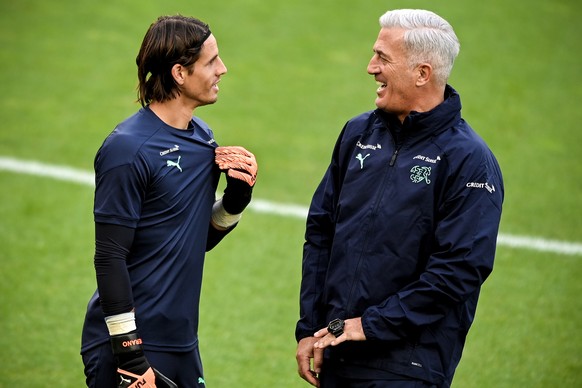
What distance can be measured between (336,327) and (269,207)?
564 centimetres

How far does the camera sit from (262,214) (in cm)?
1000

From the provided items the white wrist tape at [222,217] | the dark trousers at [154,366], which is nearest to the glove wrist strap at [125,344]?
the dark trousers at [154,366]

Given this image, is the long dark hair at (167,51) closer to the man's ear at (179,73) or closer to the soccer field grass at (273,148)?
the man's ear at (179,73)

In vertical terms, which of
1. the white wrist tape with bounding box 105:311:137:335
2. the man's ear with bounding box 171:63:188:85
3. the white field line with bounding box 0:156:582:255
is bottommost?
the white field line with bounding box 0:156:582:255

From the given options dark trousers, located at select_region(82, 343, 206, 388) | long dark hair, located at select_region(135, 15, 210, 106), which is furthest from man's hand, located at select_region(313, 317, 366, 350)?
long dark hair, located at select_region(135, 15, 210, 106)

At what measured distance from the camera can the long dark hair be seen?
4609 mm

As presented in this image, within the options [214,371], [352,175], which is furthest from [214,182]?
[214,371]

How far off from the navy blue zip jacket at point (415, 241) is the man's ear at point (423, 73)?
0.14 meters

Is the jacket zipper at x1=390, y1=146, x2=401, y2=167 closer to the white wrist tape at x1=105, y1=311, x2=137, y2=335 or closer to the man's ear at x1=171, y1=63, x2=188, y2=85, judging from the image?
the man's ear at x1=171, y1=63, x2=188, y2=85

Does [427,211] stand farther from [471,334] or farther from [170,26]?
[471,334]

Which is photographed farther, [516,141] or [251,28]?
[251,28]

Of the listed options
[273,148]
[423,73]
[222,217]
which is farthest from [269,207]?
[423,73]

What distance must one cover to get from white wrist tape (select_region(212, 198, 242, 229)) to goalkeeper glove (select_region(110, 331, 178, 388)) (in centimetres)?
84

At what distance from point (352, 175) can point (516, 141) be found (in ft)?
24.2
